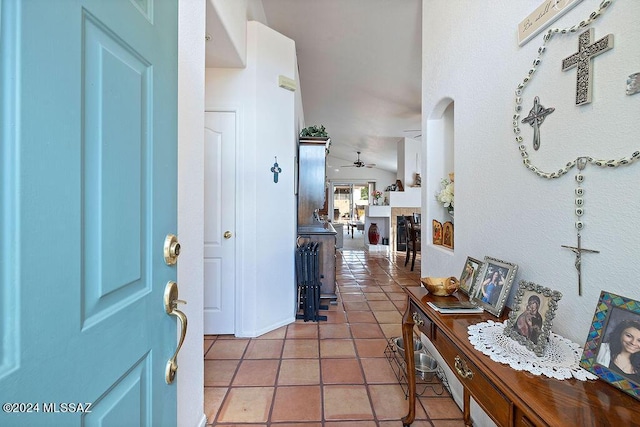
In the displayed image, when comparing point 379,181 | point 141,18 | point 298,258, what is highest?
point 379,181

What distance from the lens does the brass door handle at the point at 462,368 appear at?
0.92 metres

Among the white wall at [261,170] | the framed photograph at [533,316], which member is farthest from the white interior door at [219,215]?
the framed photograph at [533,316]

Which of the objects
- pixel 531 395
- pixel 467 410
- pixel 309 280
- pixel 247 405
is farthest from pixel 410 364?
pixel 309 280

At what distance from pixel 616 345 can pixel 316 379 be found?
163cm

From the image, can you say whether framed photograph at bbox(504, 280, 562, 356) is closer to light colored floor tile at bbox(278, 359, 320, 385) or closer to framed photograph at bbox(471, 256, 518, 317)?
framed photograph at bbox(471, 256, 518, 317)

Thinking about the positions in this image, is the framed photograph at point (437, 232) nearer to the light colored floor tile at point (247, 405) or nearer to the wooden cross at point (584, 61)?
the wooden cross at point (584, 61)

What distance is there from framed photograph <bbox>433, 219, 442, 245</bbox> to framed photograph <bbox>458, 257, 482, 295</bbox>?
2.02ft

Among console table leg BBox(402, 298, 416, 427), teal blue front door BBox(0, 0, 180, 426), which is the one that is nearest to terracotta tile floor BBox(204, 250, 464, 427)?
console table leg BBox(402, 298, 416, 427)

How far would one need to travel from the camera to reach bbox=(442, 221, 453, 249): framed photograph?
195 centimetres

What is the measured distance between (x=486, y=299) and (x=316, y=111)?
5.36m

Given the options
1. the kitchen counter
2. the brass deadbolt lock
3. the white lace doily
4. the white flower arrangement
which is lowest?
the white lace doily

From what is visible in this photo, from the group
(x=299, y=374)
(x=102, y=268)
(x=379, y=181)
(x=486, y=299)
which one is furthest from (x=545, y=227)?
(x=379, y=181)

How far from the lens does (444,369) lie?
1876 mm

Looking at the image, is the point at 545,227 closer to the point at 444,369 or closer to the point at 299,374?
the point at 444,369
